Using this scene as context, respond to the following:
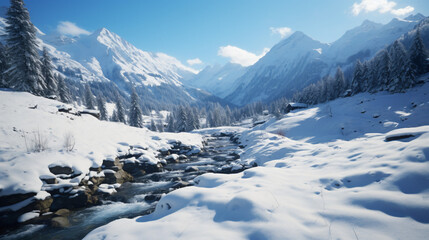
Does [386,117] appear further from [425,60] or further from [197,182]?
[197,182]

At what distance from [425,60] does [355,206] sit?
52.2 m

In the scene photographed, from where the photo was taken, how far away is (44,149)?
35.8 ft

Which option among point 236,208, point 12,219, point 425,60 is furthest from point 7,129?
point 425,60

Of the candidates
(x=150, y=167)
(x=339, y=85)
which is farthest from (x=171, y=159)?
(x=339, y=85)

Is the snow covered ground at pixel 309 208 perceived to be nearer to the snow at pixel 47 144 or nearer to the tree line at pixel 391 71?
the snow at pixel 47 144

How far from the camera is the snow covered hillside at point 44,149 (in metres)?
8.46

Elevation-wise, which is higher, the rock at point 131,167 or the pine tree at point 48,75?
the pine tree at point 48,75

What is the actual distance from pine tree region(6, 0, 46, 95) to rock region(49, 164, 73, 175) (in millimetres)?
20838

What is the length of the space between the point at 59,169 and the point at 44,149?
221 centimetres

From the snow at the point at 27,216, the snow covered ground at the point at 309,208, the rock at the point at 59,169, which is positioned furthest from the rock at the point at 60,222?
the snow covered ground at the point at 309,208

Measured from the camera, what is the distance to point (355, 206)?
13.9 ft

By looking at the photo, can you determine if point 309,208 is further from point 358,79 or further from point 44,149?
point 358,79

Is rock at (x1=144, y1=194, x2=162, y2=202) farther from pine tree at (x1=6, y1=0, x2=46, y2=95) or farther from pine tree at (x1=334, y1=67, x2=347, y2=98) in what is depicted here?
pine tree at (x1=334, y1=67, x2=347, y2=98)

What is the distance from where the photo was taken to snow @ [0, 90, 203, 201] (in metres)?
8.66
